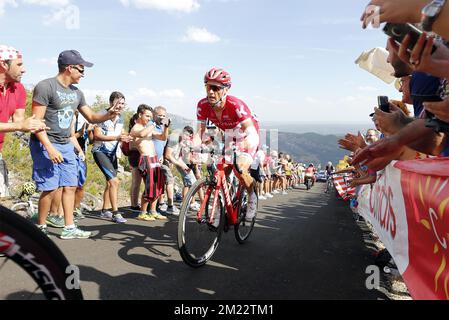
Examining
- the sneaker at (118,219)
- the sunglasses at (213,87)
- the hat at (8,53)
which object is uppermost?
the hat at (8,53)

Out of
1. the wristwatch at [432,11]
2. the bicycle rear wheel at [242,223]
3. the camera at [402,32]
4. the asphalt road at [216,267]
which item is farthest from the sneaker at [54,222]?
the wristwatch at [432,11]

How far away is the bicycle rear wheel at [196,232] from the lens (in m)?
3.95

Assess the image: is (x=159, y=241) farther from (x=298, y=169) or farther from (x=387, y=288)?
(x=298, y=169)

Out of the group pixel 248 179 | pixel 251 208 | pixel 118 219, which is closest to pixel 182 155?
pixel 118 219

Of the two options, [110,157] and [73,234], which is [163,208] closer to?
[110,157]

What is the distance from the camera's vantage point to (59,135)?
16.3 feet

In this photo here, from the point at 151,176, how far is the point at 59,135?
215 centimetres

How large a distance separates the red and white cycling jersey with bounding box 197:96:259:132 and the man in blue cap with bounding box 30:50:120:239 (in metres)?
1.25

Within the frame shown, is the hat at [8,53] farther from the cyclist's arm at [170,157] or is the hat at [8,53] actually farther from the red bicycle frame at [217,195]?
the cyclist's arm at [170,157]

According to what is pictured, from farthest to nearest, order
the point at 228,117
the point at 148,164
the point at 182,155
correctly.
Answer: the point at 182,155 → the point at 148,164 → the point at 228,117

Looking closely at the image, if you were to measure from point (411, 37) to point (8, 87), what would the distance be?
4.35m

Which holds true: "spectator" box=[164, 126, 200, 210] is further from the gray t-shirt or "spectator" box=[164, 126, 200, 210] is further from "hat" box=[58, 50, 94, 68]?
"hat" box=[58, 50, 94, 68]

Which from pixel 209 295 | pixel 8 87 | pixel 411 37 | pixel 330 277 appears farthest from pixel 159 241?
pixel 411 37

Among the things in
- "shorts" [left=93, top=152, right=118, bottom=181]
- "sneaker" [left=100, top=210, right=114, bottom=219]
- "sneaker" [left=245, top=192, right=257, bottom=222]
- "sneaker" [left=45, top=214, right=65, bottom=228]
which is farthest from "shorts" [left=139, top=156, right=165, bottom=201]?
"sneaker" [left=245, top=192, right=257, bottom=222]
